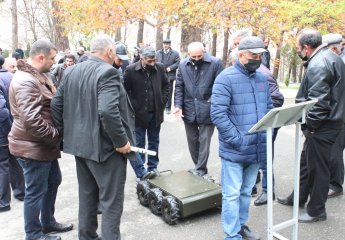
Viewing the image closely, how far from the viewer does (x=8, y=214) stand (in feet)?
14.5

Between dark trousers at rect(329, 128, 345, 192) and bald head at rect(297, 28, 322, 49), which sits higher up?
bald head at rect(297, 28, 322, 49)

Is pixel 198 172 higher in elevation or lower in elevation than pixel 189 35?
lower

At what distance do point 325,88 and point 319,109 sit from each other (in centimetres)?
22

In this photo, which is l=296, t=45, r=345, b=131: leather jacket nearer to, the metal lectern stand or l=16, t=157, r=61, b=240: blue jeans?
the metal lectern stand

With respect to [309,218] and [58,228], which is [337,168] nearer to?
[309,218]

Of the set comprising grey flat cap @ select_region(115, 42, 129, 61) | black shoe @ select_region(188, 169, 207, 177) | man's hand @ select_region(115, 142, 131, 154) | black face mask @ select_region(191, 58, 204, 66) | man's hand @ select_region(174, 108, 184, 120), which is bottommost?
black shoe @ select_region(188, 169, 207, 177)

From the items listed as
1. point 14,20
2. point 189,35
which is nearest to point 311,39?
Answer: point 189,35

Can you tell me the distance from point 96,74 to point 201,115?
238 centimetres

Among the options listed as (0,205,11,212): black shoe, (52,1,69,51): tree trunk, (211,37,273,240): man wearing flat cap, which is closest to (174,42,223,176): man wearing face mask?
(211,37,273,240): man wearing flat cap

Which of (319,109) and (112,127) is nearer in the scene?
(112,127)

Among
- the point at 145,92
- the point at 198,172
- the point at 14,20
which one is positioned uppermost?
the point at 14,20

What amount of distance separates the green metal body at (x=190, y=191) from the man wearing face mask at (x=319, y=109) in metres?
1.00

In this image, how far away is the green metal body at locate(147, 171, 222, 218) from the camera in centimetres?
404

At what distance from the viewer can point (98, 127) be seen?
304cm
